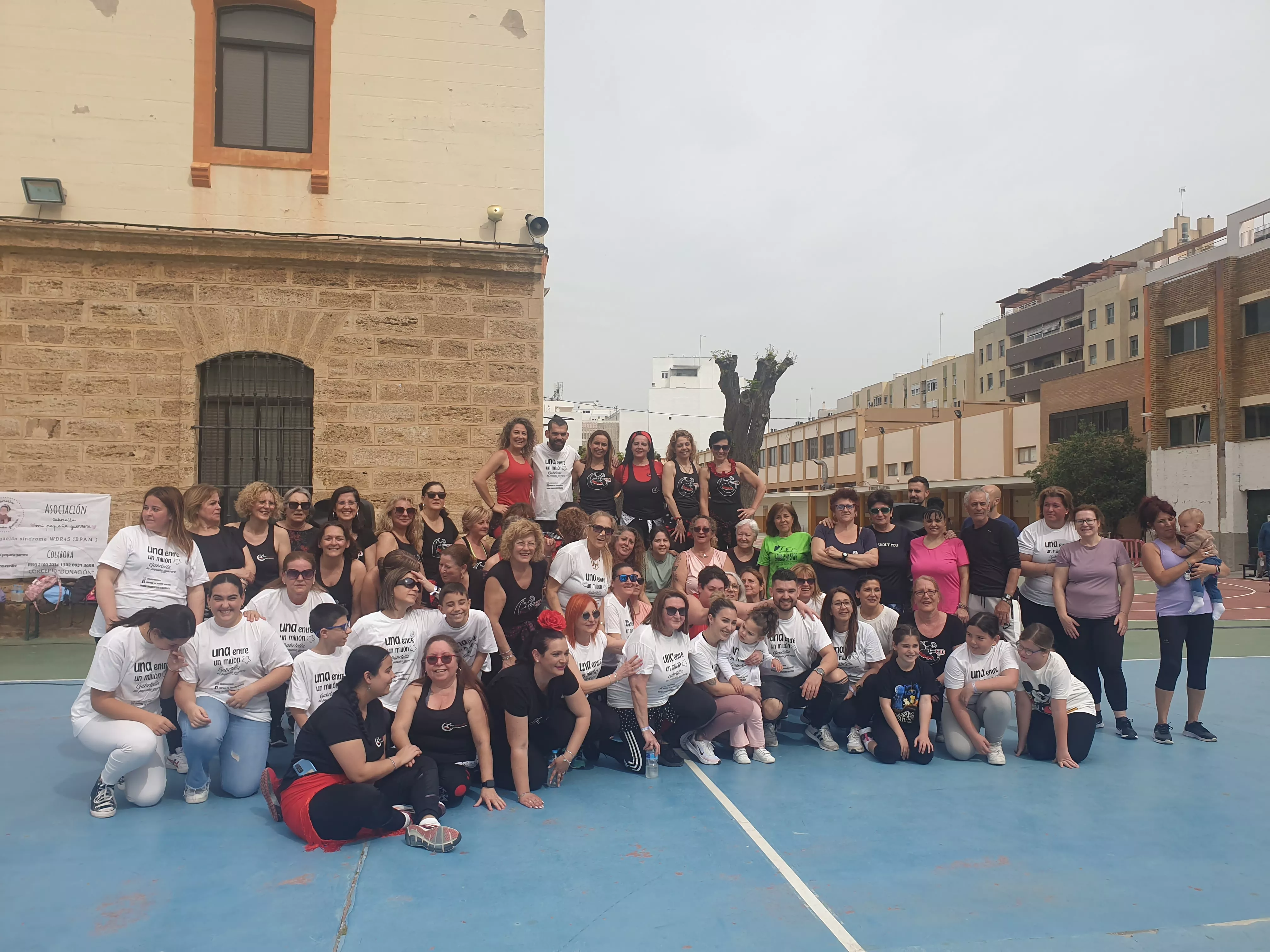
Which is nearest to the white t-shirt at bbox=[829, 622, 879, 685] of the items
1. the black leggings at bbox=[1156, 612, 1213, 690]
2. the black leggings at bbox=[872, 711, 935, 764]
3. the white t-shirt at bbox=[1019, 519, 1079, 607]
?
the black leggings at bbox=[872, 711, 935, 764]

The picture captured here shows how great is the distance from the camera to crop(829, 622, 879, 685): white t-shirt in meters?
6.23

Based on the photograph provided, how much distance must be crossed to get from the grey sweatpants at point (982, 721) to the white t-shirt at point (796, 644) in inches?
38.2

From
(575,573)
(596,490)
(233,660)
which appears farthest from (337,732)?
(596,490)

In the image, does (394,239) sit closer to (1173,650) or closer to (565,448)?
(565,448)

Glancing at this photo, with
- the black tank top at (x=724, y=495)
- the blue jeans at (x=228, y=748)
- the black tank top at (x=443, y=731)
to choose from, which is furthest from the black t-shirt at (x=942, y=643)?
the blue jeans at (x=228, y=748)

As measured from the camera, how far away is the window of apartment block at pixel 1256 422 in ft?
82.1

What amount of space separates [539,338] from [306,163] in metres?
3.28

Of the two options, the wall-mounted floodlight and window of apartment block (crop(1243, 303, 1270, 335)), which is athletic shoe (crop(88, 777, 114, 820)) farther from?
window of apartment block (crop(1243, 303, 1270, 335))

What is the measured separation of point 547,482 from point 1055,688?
4.22 meters

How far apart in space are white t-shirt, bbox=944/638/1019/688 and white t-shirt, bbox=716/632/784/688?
125 cm

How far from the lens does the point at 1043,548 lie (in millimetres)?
6621

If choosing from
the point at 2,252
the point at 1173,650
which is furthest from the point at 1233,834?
the point at 2,252

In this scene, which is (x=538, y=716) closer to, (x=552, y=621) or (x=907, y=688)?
(x=552, y=621)

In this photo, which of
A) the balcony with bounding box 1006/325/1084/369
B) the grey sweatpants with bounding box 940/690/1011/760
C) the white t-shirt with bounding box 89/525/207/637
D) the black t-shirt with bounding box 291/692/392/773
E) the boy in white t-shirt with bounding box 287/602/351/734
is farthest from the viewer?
the balcony with bounding box 1006/325/1084/369
